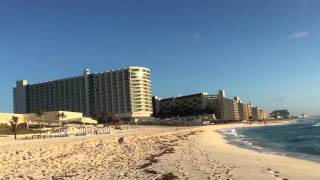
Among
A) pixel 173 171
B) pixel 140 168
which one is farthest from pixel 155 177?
pixel 140 168

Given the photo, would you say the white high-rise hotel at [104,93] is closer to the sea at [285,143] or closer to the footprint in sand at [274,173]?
the sea at [285,143]

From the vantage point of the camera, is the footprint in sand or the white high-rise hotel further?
the white high-rise hotel

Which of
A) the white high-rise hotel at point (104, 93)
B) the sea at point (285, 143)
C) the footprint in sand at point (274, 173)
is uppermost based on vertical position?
the white high-rise hotel at point (104, 93)

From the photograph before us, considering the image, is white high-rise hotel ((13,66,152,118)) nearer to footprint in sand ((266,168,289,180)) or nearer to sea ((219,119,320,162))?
sea ((219,119,320,162))

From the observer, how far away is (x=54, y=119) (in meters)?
118

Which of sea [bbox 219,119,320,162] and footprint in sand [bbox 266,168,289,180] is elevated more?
footprint in sand [bbox 266,168,289,180]

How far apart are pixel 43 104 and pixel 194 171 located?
19022cm

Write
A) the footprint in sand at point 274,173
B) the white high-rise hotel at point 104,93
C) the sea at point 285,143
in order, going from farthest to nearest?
the white high-rise hotel at point 104,93 < the sea at point 285,143 < the footprint in sand at point 274,173

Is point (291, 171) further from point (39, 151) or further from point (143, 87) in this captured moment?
point (143, 87)

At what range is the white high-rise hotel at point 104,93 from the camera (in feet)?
591

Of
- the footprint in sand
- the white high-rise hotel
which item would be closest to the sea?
the footprint in sand

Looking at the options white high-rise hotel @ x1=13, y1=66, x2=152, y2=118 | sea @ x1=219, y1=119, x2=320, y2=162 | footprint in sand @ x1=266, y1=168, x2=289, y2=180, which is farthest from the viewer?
white high-rise hotel @ x1=13, y1=66, x2=152, y2=118

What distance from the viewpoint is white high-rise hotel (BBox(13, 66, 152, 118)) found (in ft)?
591

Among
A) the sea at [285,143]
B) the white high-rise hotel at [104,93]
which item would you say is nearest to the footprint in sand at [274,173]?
the sea at [285,143]
